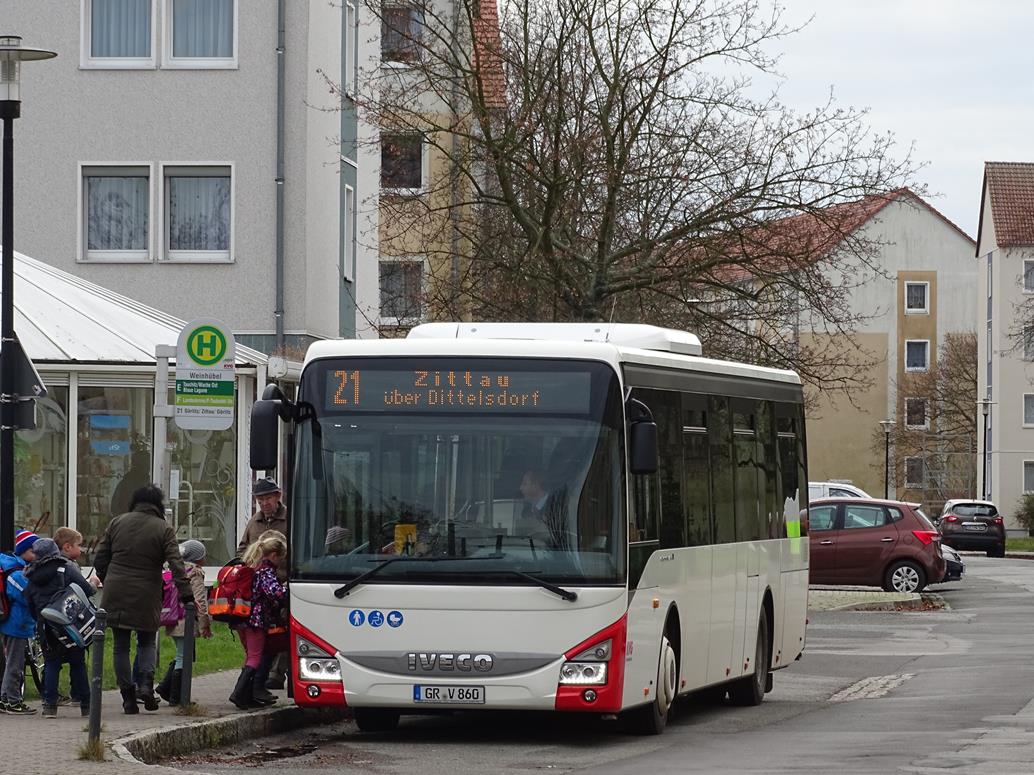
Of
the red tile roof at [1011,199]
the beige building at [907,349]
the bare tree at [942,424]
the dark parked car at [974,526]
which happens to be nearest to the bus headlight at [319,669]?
the dark parked car at [974,526]

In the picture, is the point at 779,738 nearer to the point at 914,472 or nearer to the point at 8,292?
the point at 8,292

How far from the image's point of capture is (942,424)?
107m

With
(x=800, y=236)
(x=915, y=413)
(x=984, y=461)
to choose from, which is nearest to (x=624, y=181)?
(x=800, y=236)

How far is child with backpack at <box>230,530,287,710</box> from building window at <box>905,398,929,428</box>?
92845mm

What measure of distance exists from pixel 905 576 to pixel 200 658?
58.4ft

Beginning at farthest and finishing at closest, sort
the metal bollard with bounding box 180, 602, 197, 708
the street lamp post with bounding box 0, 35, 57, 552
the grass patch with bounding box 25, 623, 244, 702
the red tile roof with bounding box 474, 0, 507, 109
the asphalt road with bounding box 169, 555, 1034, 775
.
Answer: the red tile roof with bounding box 474, 0, 507, 109
the grass patch with bounding box 25, 623, 244, 702
the street lamp post with bounding box 0, 35, 57, 552
the metal bollard with bounding box 180, 602, 197, 708
the asphalt road with bounding box 169, 555, 1034, 775

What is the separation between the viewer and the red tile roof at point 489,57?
3023 centimetres

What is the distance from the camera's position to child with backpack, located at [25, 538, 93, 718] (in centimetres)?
1447

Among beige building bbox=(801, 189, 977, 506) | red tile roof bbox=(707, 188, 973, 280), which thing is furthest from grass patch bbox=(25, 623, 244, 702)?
beige building bbox=(801, 189, 977, 506)

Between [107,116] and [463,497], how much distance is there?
22410mm

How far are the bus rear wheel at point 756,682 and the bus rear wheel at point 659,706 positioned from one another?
114 inches

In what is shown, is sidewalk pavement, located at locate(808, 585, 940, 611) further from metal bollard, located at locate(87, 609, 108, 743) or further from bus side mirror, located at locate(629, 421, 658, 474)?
metal bollard, located at locate(87, 609, 108, 743)

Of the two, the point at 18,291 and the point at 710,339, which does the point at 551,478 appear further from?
the point at 710,339

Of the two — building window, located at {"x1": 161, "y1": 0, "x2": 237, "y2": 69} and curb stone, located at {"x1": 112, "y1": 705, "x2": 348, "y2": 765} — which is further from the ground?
building window, located at {"x1": 161, "y1": 0, "x2": 237, "y2": 69}
